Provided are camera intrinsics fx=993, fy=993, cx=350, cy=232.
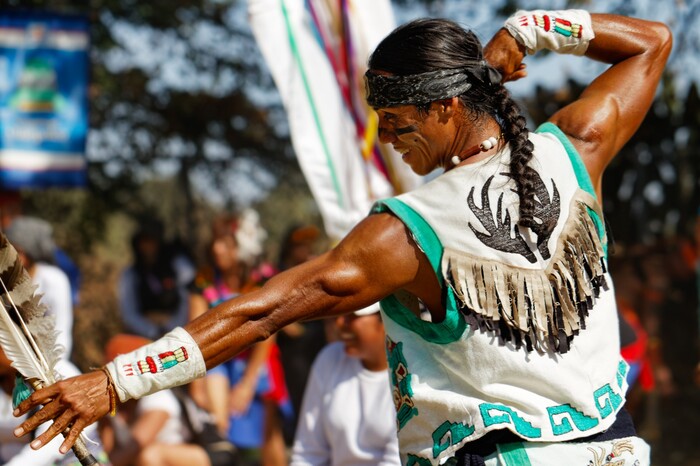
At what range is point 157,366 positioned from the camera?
2363mm

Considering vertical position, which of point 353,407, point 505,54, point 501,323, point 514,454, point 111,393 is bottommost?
point 353,407

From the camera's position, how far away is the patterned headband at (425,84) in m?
2.62

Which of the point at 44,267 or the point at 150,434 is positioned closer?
the point at 150,434

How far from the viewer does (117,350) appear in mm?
5805

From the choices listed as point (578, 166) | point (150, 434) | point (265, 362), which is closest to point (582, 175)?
point (578, 166)

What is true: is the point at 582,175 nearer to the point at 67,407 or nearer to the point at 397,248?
the point at 397,248

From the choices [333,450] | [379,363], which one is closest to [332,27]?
[379,363]

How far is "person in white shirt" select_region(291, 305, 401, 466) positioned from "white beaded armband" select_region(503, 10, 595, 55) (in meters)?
1.67

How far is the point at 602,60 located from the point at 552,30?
0.22m

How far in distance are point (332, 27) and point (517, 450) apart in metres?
3.15

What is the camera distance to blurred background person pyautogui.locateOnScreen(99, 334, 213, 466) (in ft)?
18.7

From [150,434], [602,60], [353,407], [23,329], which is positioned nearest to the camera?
[23,329]

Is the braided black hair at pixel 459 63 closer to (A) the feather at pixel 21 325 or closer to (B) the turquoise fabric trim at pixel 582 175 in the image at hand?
(B) the turquoise fabric trim at pixel 582 175

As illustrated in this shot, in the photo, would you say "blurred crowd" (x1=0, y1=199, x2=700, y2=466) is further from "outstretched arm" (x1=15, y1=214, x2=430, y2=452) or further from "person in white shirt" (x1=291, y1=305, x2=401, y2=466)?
"outstretched arm" (x1=15, y1=214, x2=430, y2=452)
